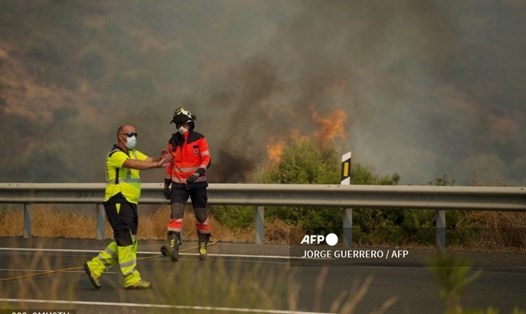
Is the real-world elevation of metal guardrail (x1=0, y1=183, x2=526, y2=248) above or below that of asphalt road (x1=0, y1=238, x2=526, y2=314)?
above

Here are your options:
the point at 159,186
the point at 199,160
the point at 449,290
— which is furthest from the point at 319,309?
the point at 159,186

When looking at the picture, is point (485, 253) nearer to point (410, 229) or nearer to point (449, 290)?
point (410, 229)

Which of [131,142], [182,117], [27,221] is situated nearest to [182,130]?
[182,117]

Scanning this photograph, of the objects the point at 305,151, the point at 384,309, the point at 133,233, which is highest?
the point at 305,151

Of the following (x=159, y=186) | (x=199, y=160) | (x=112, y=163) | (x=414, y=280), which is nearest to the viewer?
(x=112, y=163)

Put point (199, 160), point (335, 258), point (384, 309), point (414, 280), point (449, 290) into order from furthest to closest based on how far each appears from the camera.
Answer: point (335, 258) < point (199, 160) < point (414, 280) < point (384, 309) < point (449, 290)

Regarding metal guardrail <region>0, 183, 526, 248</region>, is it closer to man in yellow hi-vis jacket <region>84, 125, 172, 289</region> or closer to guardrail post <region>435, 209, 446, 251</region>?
guardrail post <region>435, 209, 446, 251</region>

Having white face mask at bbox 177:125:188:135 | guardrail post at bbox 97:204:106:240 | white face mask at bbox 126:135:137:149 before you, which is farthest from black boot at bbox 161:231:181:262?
guardrail post at bbox 97:204:106:240

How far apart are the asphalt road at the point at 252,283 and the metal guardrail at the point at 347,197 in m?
0.89

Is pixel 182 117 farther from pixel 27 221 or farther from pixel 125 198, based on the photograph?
pixel 27 221

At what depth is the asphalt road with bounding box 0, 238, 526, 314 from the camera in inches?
290

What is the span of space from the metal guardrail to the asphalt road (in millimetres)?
889

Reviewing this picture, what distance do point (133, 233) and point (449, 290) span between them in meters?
7.95

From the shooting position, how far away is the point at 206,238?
14.7 metres
